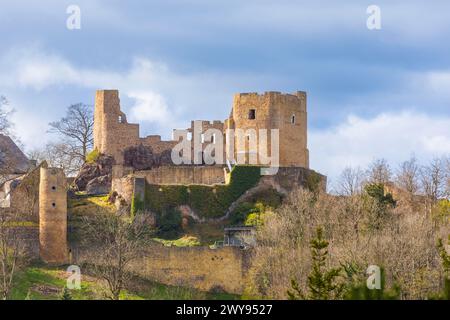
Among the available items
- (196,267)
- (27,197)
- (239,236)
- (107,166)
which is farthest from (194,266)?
(107,166)

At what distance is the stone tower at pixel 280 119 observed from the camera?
65.6 meters

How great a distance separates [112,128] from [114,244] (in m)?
12.3

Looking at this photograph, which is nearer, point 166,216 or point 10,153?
point 166,216

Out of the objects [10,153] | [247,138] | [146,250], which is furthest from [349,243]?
[10,153]

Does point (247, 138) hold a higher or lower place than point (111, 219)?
higher

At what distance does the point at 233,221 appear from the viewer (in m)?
60.2

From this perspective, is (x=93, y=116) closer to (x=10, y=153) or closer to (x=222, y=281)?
(x=10, y=153)

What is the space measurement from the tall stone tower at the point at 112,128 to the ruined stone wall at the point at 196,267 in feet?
36.4

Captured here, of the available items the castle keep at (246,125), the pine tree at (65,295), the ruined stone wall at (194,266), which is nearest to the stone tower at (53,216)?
the ruined stone wall at (194,266)

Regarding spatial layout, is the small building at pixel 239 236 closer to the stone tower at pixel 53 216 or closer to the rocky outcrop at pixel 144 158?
the stone tower at pixel 53 216
